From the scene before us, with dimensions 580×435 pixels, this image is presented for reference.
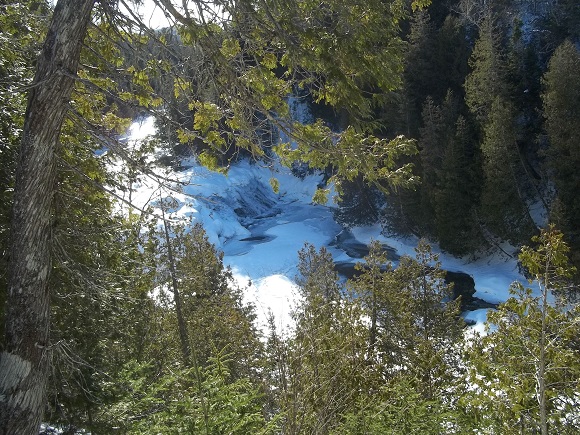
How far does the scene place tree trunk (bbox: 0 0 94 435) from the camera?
3197 millimetres

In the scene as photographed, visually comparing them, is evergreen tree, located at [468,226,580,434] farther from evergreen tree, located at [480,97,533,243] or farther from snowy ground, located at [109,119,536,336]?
evergreen tree, located at [480,97,533,243]

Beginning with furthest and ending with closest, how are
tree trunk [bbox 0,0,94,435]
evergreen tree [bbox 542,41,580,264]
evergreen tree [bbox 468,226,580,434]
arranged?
evergreen tree [bbox 542,41,580,264]
evergreen tree [bbox 468,226,580,434]
tree trunk [bbox 0,0,94,435]

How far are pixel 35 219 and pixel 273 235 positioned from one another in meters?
32.6

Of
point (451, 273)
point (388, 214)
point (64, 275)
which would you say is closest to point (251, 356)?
point (64, 275)

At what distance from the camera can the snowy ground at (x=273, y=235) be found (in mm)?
24875

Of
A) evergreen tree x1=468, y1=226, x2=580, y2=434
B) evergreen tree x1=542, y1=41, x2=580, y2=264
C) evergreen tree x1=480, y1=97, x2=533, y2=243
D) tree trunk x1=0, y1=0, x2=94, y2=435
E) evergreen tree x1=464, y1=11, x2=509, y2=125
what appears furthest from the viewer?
evergreen tree x1=464, y1=11, x2=509, y2=125

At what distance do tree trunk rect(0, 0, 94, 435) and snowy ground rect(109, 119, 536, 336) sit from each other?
54.3 ft

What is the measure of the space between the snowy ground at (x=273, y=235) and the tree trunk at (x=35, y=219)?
652 inches

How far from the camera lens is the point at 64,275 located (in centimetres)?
510

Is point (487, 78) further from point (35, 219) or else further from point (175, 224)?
point (35, 219)

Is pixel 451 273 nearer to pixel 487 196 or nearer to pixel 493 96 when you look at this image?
pixel 487 196

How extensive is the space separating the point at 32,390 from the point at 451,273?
25.1 m

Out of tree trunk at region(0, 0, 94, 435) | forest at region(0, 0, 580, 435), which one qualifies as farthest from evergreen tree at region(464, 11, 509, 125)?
tree trunk at region(0, 0, 94, 435)

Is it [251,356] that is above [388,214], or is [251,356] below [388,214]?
below
